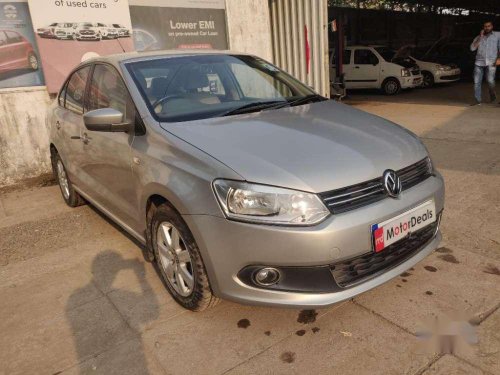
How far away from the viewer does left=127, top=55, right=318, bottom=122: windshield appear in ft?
9.77

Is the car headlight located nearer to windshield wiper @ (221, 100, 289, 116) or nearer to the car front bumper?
the car front bumper

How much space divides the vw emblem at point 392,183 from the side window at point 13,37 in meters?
5.49

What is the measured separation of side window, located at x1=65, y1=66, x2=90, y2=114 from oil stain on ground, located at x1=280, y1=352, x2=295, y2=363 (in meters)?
2.76

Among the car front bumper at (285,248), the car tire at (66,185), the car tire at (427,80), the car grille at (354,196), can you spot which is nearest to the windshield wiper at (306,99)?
the car grille at (354,196)

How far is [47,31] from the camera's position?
19.5 feet

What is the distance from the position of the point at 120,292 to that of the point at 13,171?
3.97m

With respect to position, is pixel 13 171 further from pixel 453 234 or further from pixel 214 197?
pixel 453 234

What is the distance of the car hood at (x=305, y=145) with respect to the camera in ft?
7.23

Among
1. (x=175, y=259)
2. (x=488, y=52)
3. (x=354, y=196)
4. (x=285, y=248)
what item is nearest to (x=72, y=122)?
(x=175, y=259)

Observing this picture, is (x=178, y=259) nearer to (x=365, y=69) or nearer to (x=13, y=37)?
(x=13, y=37)

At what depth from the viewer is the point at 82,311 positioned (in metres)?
2.87

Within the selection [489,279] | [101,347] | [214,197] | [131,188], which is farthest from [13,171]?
[489,279]

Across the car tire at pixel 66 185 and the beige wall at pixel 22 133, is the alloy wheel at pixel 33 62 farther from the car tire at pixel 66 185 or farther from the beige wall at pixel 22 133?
the car tire at pixel 66 185

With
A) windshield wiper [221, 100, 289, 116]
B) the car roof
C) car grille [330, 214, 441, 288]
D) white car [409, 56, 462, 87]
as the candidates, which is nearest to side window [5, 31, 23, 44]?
the car roof
